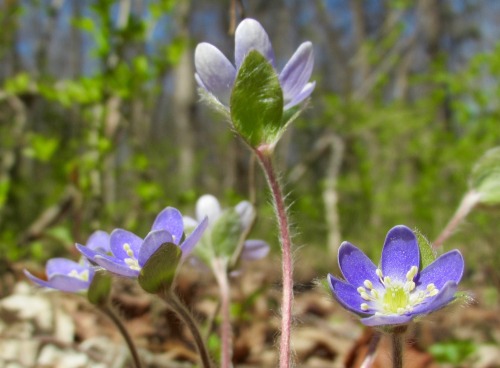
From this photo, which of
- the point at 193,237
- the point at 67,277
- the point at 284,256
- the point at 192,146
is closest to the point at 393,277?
the point at 284,256

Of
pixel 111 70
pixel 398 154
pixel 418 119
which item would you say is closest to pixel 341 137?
pixel 418 119

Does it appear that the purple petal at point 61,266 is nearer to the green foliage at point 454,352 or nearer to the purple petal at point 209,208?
the purple petal at point 209,208

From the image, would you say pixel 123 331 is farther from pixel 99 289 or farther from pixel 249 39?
pixel 249 39

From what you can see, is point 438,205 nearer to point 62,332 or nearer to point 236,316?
point 236,316

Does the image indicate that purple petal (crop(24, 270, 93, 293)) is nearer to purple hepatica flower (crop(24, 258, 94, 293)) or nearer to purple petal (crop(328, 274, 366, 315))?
purple hepatica flower (crop(24, 258, 94, 293))

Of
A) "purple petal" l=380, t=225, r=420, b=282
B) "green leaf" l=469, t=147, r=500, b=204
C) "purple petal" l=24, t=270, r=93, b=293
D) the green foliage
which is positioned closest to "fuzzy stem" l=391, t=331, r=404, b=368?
"purple petal" l=380, t=225, r=420, b=282
